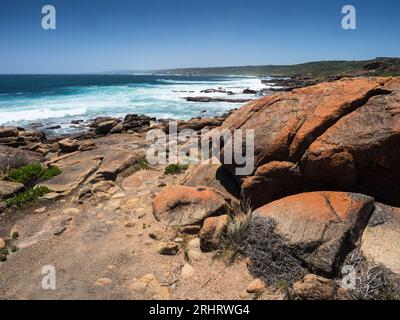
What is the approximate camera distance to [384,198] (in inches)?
249

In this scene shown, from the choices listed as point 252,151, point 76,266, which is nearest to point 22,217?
point 76,266

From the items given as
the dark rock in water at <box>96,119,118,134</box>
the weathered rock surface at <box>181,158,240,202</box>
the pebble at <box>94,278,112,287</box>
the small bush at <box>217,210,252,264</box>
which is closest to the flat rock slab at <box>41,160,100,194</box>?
the weathered rock surface at <box>181,158,240,202</box>

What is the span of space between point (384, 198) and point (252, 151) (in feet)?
8.88

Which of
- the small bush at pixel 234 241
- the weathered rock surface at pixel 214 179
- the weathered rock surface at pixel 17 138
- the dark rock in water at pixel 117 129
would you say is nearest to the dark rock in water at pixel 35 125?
the weathered rock surface at pixel 17 138

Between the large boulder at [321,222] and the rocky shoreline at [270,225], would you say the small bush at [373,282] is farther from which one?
the large boulder at [321,222]

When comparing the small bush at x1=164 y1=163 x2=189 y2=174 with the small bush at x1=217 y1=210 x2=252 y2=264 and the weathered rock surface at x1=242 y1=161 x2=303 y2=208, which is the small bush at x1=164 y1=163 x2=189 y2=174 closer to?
the weathered rock surface at x1=242 y1=161 x2=303 y2=208

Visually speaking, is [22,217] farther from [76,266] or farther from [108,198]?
[76,266]

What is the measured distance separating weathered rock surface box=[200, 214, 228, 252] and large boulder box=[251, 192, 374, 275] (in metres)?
0.71

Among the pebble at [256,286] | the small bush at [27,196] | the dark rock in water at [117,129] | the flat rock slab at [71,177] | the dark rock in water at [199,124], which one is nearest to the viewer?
the pebble at [256,286]

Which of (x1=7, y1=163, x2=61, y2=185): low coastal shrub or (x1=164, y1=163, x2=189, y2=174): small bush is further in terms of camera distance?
(x1=7, y1=163, x2=61, y2=185): low coastal shrub

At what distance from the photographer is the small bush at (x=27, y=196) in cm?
933

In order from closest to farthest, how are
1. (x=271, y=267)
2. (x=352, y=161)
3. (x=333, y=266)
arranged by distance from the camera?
(x=333, y=266) → (x=271, y=267) → (x=352, y=161)

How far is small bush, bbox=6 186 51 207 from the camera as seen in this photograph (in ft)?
30.6

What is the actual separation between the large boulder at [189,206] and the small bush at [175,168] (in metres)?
Answer: 2.65
